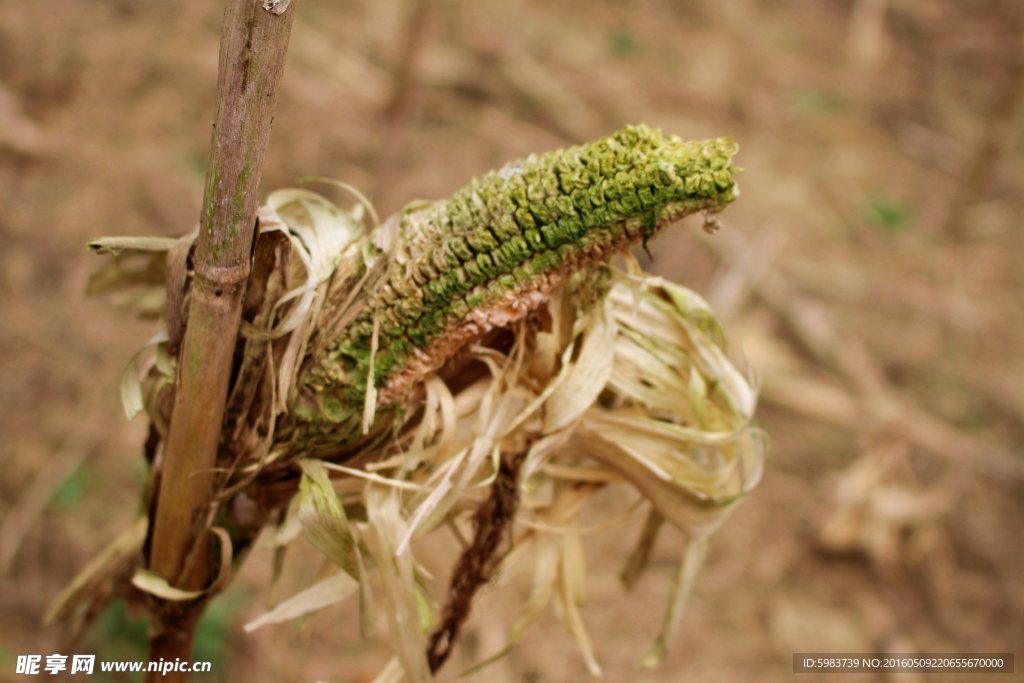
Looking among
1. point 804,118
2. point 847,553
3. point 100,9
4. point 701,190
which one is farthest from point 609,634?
point 804,118

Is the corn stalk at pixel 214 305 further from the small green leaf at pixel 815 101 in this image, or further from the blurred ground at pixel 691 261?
the small green leaf at pixel 815 101

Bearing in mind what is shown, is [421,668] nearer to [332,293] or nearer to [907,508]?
[332,293]

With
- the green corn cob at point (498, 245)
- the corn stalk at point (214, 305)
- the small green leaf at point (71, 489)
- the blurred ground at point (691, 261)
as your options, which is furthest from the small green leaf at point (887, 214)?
the corn stalk at point (214, 305)

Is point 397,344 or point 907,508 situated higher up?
point 397,344

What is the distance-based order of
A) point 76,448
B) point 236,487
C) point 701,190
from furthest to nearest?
point 76,448 < point 236,487 < point 701,190

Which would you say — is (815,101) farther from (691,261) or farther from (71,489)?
(71,489)

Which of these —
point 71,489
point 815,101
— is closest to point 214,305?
point 71,489

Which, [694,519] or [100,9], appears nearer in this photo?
[694,519]
